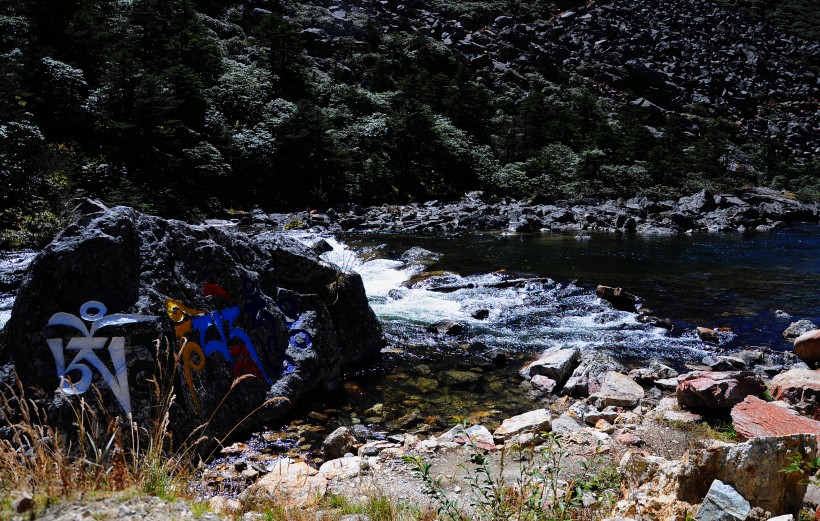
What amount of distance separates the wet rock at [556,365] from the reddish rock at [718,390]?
1755 millimetres

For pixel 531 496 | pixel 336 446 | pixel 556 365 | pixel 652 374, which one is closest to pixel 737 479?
pixel 531 496

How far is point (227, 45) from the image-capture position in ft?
141

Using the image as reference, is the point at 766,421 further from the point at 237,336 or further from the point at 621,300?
the point at 621,300

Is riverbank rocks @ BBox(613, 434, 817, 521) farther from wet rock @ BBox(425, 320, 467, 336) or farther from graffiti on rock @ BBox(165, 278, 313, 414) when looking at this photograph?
wet rock @ BBox(425, 320, 467, 336)

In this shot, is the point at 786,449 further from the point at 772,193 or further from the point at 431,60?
the point at 431,60

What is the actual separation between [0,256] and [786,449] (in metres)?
16.8

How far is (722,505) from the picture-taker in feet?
9.65

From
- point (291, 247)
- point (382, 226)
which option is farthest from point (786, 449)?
point (382, 226)

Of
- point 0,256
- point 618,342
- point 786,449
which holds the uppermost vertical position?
point 0,256

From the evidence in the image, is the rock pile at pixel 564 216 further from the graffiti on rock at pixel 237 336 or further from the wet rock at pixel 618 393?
the wet rock at pixel 618 393

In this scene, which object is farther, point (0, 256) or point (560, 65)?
point (560, 65)

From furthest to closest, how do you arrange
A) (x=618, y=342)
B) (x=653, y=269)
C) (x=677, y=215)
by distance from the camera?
(x=677, y=215) → (x=653, y=269) → (x=618, y=342)

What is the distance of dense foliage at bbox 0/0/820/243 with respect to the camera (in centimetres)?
2189

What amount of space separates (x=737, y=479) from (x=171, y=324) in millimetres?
5052
